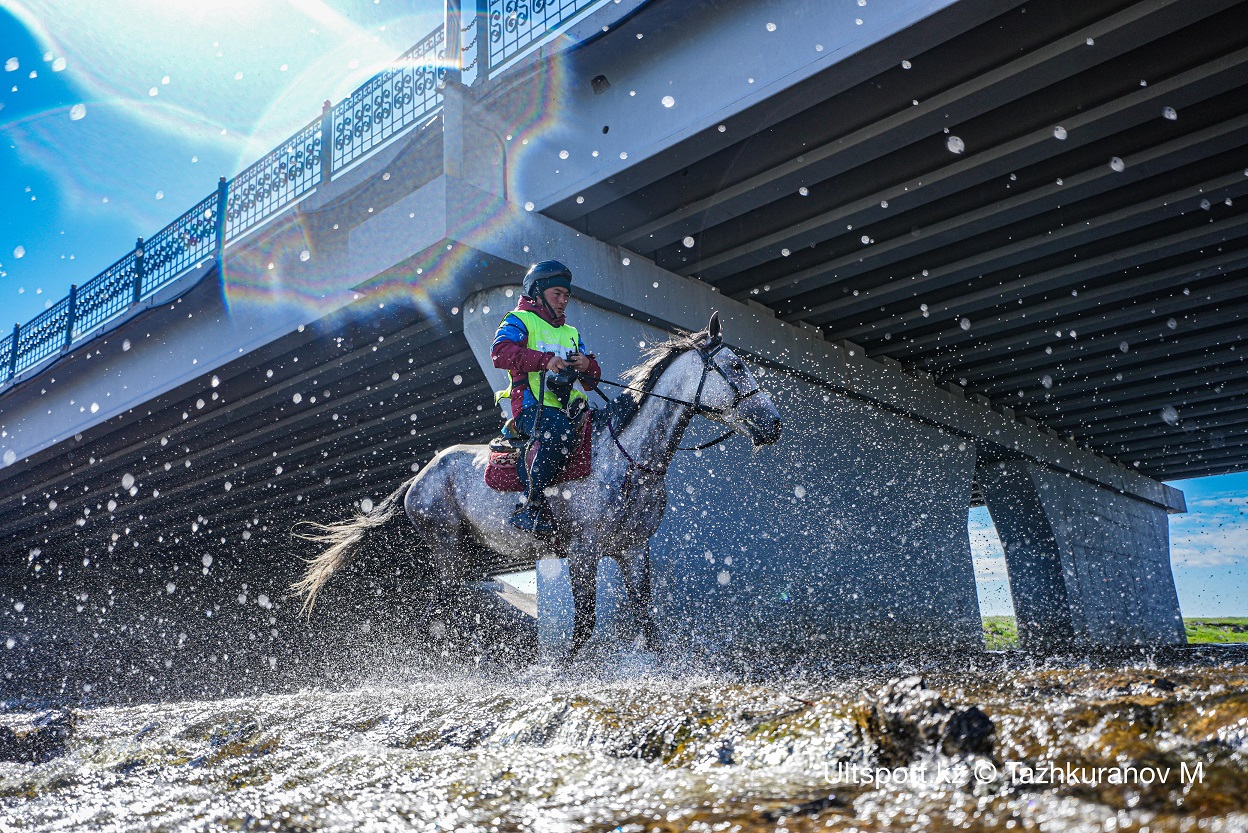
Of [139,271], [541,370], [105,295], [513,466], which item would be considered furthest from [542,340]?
[105,295]

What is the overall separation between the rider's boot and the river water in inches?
79.4

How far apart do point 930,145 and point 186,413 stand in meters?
12.7

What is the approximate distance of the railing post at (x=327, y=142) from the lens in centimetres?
1041

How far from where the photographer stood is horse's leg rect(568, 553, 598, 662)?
538 centimetres

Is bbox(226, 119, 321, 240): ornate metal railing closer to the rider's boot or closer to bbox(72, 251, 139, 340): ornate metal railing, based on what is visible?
bbox(72, 251, 139, 340): ornate metal railing

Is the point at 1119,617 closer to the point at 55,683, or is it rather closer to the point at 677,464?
the point at 677,464

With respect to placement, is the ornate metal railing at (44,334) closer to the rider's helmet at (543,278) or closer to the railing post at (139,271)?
the railing post at (139,271)

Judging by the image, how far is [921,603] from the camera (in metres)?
13.1

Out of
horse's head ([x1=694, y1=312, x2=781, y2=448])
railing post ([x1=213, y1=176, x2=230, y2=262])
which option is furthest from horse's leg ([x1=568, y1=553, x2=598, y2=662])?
railing post ([x1=213, y1=176, x2=230, y2=262])

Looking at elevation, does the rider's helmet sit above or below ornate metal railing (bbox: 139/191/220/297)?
below

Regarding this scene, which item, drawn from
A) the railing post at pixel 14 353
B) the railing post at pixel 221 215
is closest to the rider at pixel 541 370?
the railing post at pixel 221 215

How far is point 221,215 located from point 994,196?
10939 mm

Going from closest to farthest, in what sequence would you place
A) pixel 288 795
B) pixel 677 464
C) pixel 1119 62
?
pixel 288 795, pixel 1119 62, pixel 677 464

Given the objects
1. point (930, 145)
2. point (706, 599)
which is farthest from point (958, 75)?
point (706, 599)
